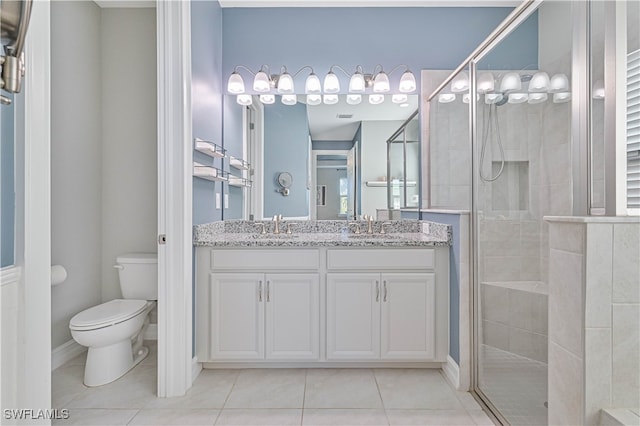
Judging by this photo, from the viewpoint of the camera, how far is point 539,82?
155cm

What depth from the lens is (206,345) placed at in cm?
218

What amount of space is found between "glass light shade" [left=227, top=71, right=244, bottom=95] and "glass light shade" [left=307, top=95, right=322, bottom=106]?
1.70ft

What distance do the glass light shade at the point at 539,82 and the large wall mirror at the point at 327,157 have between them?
1.20 meters

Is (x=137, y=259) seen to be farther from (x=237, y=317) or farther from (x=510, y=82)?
(x=510, y=82)

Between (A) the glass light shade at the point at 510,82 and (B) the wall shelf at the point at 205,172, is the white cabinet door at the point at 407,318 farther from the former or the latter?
(B) the wall shelf at the point at 205,172

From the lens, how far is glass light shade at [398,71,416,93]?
8.90 ft

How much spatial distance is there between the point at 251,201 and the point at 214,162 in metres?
0.43

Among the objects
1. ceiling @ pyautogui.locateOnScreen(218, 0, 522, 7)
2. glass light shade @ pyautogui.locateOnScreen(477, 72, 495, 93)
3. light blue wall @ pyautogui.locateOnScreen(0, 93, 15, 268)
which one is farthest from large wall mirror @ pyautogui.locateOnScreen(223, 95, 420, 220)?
light blue wall @ pyautogui.locateOnScreen(0, 93, 15, 268)

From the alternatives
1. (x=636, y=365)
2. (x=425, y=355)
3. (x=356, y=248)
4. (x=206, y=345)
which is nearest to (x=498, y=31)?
(x=356, y=248)

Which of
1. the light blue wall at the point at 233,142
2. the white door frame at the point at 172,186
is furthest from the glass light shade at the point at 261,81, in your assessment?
the white door frame at the point at 172,186

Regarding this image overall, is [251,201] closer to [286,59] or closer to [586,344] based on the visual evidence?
[286,59]

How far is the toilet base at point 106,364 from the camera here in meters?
2.06

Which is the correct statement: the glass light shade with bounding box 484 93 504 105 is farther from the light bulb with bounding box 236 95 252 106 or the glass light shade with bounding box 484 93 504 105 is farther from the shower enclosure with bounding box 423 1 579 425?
the light bulb with bounding box 236 95 252 106

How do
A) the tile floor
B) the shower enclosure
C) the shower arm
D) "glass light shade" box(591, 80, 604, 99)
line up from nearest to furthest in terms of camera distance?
the shower arm → "glass light shade" box(591, 80, 604, 99) → the shower enclosure → the tile floor
